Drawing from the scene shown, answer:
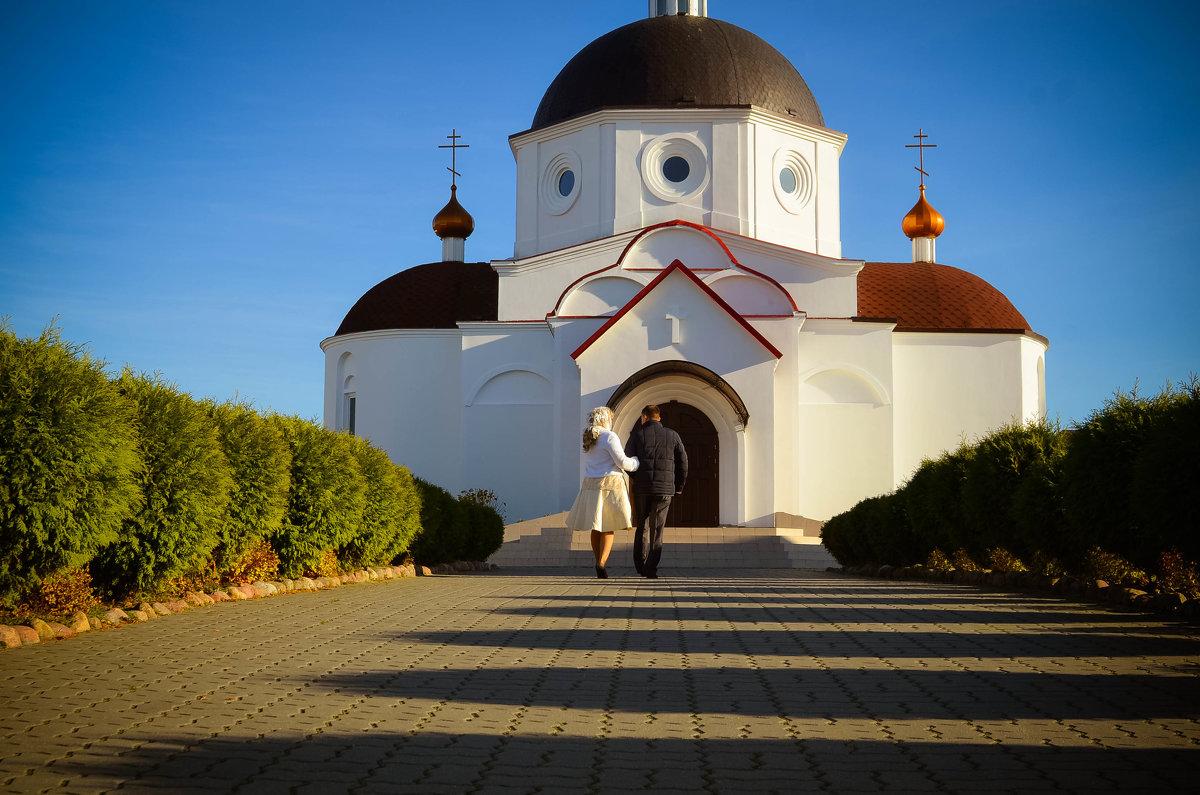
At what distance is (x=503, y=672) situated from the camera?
5.80 meters

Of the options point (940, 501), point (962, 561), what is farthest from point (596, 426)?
point (962, 561)

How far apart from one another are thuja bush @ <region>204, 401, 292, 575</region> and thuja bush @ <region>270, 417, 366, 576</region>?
75 cm

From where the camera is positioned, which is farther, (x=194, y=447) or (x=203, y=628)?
(x=194, y=447)

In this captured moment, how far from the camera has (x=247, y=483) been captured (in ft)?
31.6

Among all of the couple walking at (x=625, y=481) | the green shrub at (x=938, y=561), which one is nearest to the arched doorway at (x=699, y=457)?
the green shrub at (x=938, y=561)

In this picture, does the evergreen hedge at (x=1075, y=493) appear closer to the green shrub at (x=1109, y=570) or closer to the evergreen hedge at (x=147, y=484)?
the green shrub at (x=1109, y=570)

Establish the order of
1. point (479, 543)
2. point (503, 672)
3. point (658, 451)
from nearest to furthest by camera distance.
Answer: point (503, 672), point (658, 451), point (479, 543)

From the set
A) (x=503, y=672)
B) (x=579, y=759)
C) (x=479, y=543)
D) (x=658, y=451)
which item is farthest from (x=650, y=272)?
(x=579, y=759)

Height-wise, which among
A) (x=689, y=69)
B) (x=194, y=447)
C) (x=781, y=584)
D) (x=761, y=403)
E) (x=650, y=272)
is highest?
(x=689, y=69)

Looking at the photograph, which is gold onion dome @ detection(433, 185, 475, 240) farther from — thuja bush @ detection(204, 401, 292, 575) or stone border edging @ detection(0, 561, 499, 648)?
thuja bush @ detection(204, 401, 292, 575)

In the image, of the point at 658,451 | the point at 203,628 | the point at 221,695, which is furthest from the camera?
the point at 658,451

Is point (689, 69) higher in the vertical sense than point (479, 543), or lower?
higher

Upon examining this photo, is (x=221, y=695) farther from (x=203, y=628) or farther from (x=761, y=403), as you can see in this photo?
(x=761, y=403)

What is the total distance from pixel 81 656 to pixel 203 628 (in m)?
1.45
